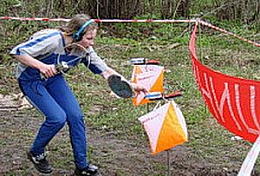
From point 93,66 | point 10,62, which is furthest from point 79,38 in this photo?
point 10,62

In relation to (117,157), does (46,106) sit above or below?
above

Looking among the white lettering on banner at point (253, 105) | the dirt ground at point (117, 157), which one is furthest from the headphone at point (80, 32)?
the white lettering on banner at point (253, 105)

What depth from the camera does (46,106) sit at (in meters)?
4.52

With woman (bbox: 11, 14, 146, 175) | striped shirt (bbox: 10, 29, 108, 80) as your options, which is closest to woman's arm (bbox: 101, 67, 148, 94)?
woman (bbox: 11, 14, 146, 175)

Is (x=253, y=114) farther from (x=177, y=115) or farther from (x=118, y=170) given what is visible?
(x=118, y=170)

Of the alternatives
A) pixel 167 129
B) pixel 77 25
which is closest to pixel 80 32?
pixel 77 25

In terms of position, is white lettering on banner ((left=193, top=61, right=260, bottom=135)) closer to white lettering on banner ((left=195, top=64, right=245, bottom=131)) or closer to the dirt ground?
white lettering on banner ((left=195, top=64, right=245, bottom=131))

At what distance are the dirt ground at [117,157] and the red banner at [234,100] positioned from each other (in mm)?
1039

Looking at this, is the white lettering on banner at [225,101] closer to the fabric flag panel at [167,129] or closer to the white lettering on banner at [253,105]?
the white lettering on banner at [253,105]

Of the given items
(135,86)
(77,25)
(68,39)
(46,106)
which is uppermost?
(77,25)

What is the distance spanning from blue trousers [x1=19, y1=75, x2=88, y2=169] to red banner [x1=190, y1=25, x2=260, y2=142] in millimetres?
1064

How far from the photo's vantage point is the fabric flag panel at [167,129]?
4.40 meters

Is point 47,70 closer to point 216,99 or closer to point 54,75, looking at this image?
point 54,75

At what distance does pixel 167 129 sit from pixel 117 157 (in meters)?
1.21
